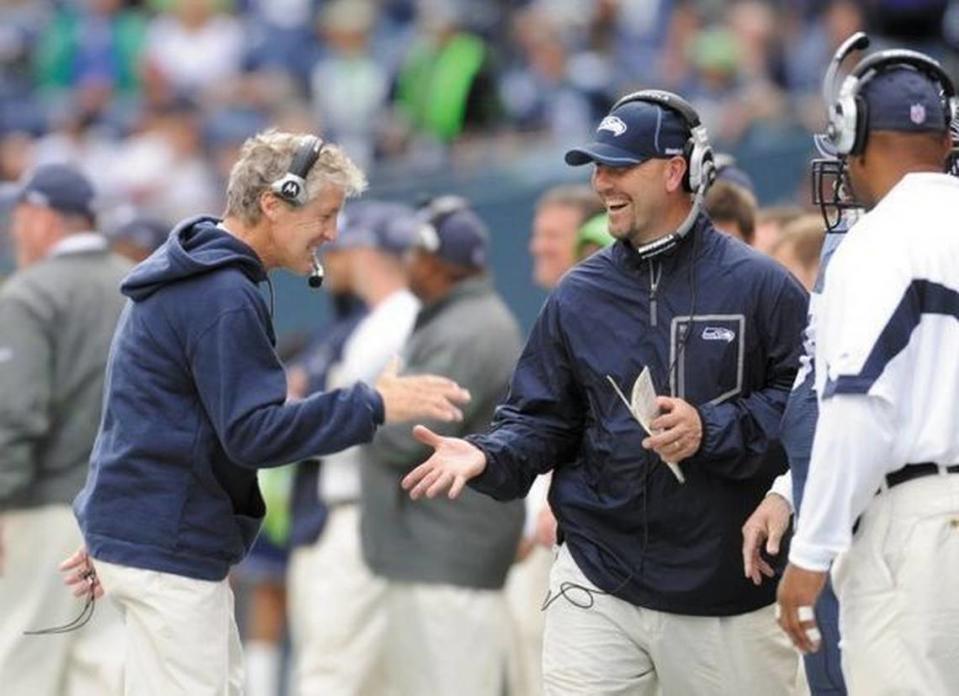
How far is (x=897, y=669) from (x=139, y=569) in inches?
84.4

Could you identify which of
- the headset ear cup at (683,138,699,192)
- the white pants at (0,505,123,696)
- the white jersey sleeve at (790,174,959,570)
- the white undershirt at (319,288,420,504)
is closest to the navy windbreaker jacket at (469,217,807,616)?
the headset ear cup at (683,138,699,192)

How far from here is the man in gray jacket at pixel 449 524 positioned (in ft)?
29.3

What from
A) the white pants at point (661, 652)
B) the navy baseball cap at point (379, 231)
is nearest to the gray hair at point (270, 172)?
the white pants at point (661, 652)

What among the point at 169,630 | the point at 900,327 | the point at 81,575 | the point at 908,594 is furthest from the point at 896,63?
the point at 81,575

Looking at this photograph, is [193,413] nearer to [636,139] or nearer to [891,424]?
[636,139]

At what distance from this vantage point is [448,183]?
13.8 meters

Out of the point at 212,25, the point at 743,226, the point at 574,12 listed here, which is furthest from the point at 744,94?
the point at 743,226

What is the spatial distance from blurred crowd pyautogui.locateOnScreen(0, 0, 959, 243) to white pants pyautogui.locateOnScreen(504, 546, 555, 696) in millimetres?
4987

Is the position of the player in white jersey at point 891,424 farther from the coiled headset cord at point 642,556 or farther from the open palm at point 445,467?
the open palm at point 445,467

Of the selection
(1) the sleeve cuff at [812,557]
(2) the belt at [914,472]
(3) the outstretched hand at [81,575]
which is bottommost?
(3) the outstretched hand at [81,575]

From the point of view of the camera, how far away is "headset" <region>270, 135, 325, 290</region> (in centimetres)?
636

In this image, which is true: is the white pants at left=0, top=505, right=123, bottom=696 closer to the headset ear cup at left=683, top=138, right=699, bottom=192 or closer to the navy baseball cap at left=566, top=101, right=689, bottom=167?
the navy baseball cap at left=566, top=101, right=689, bottom=167

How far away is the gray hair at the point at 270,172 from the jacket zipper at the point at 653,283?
874 mm

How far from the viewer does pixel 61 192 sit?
30.0 feet
